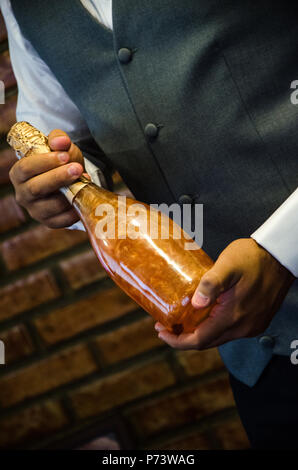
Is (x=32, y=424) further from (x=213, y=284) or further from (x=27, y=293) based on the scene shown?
(x=213, y=284)

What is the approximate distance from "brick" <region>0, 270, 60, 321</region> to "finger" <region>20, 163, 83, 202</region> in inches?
18.8

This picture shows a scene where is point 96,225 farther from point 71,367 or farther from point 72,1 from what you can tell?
point 71,367

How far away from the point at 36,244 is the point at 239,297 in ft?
2.09

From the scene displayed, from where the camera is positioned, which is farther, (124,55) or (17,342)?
(17,342)

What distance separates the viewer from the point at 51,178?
18.1 inches

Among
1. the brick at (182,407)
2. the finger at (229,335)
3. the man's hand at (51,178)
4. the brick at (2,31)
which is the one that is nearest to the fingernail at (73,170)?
the man's hand at (51,178)

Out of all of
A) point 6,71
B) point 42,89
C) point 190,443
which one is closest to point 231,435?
point 190,443

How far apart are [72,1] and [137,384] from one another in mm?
783

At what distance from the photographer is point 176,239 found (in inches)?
16.4

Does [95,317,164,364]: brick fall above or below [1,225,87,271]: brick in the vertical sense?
below

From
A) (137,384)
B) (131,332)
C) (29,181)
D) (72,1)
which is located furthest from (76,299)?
(72,1)

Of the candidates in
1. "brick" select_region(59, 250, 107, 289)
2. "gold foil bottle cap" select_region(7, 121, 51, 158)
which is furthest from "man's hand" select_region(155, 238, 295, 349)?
"brick" select_region(59, 250, 107, 289)

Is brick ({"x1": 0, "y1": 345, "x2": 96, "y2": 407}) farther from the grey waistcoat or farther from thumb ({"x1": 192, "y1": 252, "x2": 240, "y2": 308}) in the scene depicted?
thumb ({"x1": 192, "y1": 252, "x2": 240, "y2": 308})

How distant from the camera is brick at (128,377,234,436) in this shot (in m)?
0.95
